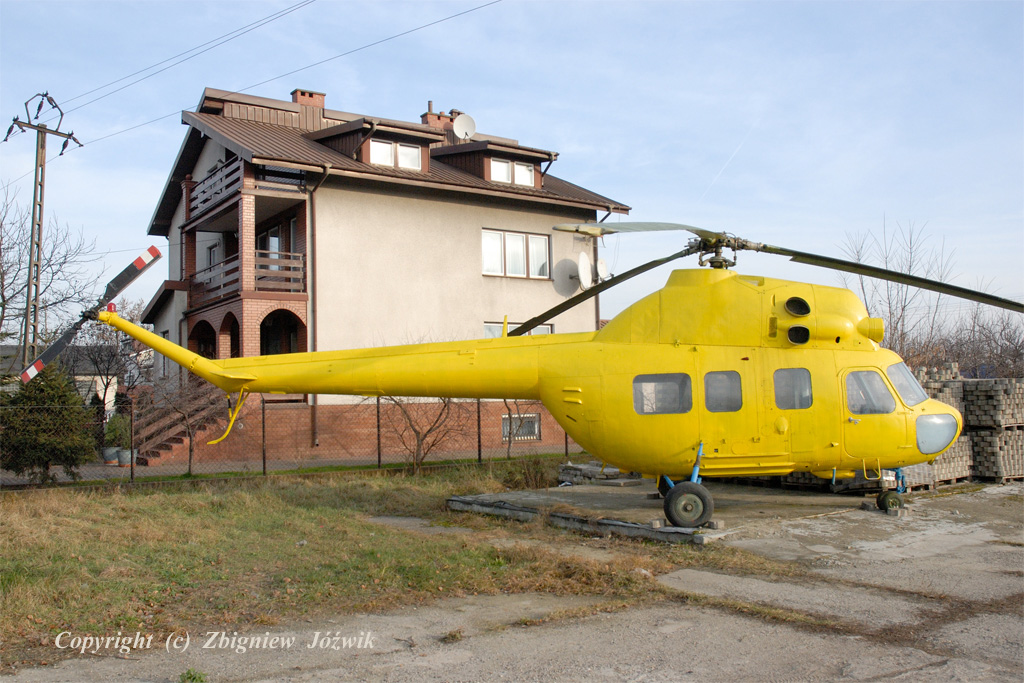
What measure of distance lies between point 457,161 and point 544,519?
776 inches

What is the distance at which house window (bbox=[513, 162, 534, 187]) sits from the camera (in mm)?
27953

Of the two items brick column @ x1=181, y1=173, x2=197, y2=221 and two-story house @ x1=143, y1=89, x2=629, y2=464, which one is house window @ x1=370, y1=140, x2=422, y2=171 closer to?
two-story house @ x1=143, y1=89, x2=629, y2=464

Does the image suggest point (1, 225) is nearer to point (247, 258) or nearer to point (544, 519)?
point (247, 258)

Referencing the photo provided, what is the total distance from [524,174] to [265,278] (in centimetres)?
1008

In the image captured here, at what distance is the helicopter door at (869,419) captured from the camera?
9703 millimetres

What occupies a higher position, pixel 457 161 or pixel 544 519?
pixel 457 161

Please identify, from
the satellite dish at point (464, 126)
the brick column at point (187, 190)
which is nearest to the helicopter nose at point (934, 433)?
the satellite dish at point (464, 126)

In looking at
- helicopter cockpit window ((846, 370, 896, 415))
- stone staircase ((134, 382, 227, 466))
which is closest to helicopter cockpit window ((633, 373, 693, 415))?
helicopter cockpit window ((846, 370, 896, 415))

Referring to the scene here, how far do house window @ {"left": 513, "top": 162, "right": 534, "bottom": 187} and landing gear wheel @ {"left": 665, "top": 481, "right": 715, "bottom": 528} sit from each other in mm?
19903

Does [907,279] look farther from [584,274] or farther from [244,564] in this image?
[244,564]

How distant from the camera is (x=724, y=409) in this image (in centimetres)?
973

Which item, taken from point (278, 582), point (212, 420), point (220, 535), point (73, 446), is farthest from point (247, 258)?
point (278, 582)

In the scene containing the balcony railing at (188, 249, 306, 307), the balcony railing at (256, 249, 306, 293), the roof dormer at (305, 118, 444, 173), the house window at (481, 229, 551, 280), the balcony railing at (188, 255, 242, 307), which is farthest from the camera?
the house window at (481, 229, 551, 280)

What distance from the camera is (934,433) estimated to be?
32.6 feet
